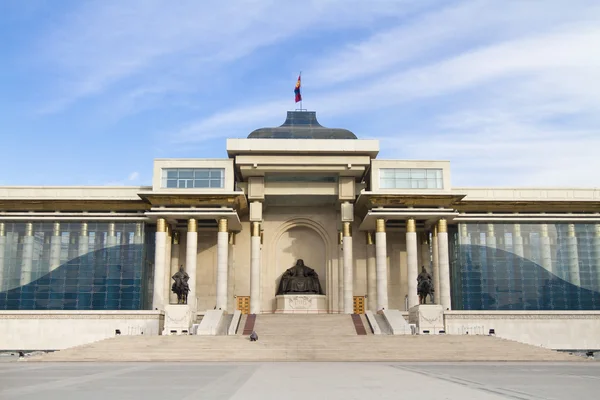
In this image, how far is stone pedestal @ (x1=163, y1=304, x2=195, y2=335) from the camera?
4694 centimetres

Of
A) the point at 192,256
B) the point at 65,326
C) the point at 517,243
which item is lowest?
the point at 65,326

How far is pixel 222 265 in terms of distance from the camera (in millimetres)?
51688

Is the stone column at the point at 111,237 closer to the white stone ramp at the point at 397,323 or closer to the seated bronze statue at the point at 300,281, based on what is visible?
the seated bronze statue at the point at 300,281

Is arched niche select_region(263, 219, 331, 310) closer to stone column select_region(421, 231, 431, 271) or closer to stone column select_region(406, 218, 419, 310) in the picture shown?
stone column select_region(421, 231, 431, 271)

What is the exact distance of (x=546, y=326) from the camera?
4922 cm

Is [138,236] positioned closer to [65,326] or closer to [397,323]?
[65,326]

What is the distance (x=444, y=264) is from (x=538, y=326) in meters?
7.82

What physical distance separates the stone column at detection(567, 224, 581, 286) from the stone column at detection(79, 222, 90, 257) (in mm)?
37420

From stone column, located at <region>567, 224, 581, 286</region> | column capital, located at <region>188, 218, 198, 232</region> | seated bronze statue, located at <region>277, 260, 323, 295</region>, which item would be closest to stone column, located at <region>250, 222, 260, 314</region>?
seated bronze statue, located at <region>277, 260, 323, 295</region>

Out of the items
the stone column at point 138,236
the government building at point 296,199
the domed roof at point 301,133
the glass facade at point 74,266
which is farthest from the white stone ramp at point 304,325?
the domed roof at point 301,133

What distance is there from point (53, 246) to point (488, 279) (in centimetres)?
3362

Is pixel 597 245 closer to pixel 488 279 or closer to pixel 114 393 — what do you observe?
pixel 488 279

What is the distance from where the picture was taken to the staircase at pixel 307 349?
113ft

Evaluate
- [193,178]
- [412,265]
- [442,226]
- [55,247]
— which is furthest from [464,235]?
[55,247]
